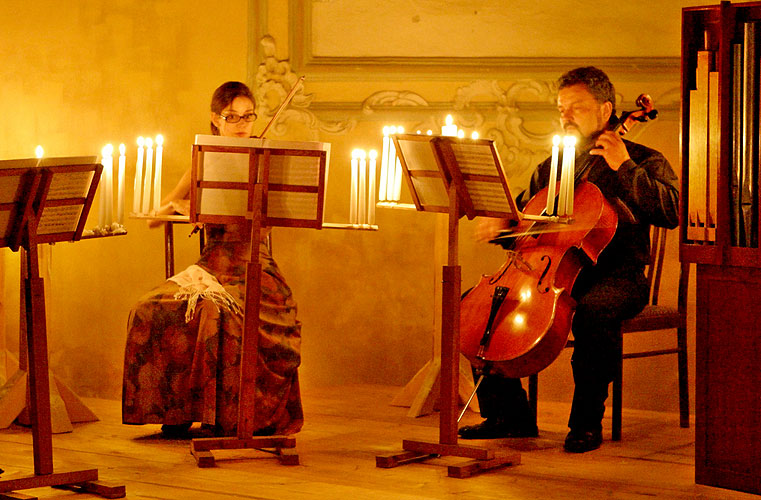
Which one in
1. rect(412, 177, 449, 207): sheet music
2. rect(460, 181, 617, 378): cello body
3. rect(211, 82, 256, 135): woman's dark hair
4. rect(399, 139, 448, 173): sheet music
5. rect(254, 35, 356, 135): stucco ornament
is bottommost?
rect(460, 181, 617, 378): cello body

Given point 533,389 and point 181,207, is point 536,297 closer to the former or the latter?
point 533,389

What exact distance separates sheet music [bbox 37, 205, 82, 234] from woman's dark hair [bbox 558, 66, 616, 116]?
1.77 m

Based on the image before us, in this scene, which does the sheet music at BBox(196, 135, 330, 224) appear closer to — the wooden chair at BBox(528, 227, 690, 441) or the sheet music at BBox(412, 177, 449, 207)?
the sheet music at BBox(412, 177, 449, 207)

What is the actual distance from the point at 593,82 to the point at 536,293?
0.85 meters

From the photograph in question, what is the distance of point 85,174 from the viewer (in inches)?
114

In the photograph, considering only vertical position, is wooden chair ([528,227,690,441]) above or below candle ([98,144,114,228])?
below

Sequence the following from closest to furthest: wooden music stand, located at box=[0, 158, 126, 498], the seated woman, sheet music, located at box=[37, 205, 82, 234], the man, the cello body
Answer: wooden music stand, located at box=[0, 158, 126, 498]
sheet music, located at box=[37, 205, 82, 234]
the cello body
the man
the seated woman

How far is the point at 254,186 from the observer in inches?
128

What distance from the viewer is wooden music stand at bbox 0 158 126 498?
279 cm

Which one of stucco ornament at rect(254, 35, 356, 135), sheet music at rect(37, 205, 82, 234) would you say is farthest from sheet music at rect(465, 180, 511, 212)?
stucco ornament at rect(254, 35, 356, 135)

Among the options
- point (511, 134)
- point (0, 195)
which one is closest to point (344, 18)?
point (511, 134)

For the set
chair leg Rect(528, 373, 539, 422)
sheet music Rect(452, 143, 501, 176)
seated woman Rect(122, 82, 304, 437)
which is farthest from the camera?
chair leg Rect(528, 373, 539, 422)

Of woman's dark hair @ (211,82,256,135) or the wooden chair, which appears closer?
the wooden chair

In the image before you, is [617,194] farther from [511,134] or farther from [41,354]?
[41,354]
